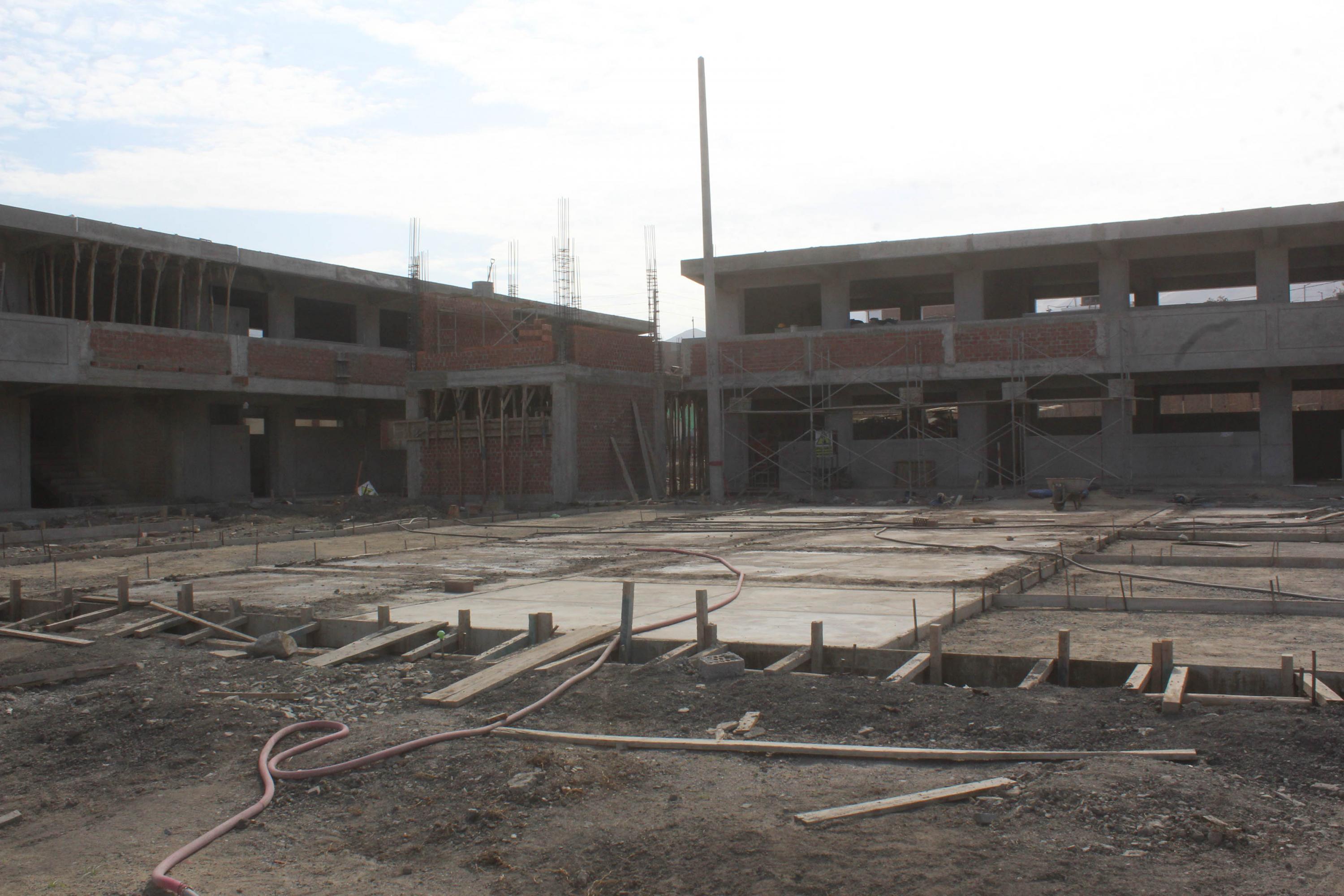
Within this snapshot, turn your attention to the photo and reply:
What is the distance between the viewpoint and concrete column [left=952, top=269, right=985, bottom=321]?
1128 inches

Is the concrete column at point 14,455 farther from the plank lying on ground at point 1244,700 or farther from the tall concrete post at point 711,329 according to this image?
the plank lying on ground at point 1244,700

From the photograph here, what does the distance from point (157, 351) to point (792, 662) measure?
897 inches

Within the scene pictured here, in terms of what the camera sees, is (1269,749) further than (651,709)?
No

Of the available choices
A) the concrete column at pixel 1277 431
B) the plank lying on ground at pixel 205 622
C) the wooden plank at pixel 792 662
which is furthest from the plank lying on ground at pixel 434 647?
the concrete column at pixel 1277 431

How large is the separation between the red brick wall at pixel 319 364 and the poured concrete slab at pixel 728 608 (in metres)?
18.8

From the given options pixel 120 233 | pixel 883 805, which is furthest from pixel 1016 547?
pixel 120 233

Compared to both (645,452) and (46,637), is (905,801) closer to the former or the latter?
(46,637)

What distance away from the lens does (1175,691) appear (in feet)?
17.5

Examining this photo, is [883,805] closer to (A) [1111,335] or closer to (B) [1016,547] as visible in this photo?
(B) [1016,547]

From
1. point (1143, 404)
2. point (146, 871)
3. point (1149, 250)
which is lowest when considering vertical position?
point (146, 871)

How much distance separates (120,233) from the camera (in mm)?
24047

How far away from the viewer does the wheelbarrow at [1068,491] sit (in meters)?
20.5

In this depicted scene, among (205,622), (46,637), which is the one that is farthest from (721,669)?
(46,637)

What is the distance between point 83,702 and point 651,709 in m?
3.71
